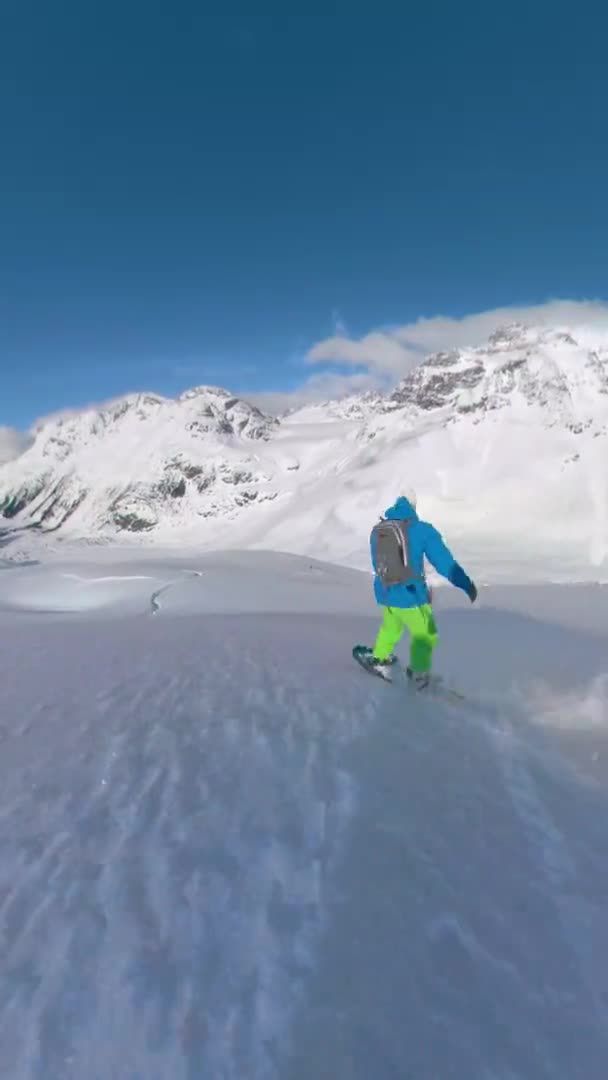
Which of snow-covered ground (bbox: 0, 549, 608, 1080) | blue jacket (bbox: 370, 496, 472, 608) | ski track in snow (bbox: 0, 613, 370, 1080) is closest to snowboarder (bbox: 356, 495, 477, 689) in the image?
blue jacket (bbox: 370, 496, 472, 608)

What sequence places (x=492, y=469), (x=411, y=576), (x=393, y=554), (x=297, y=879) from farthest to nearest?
(x=492, y=469) < (x=393, y=554) < (x=411, y=576) < (x=297, y=879)

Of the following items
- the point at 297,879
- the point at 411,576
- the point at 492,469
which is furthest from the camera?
the point at 492,469

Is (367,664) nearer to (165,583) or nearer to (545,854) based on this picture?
(545,854)

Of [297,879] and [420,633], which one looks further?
[420,633]

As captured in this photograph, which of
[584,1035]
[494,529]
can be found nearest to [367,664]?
[584,1035]

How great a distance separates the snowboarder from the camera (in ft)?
22.4

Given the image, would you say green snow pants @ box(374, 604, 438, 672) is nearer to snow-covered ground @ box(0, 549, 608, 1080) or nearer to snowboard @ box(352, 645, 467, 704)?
snowboard @ box(352, 645, 467, 704)

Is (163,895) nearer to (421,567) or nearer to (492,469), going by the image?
A: (421,567)

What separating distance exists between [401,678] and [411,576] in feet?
3.93

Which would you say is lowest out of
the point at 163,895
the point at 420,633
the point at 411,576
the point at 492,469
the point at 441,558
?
the point at 163,895

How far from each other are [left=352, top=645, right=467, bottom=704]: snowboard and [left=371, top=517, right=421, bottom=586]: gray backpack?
3.24ft

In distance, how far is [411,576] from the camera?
22.4ft

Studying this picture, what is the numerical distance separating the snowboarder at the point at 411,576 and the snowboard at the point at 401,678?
50 mm

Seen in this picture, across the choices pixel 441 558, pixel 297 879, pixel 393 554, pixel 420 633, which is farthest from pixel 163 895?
pixel 441 558
